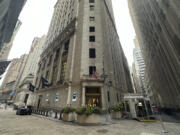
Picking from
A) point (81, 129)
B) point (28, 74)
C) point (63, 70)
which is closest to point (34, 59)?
point (28, 74)

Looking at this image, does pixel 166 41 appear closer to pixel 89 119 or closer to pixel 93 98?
pixel 89 119

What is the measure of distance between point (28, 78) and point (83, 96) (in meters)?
60.8

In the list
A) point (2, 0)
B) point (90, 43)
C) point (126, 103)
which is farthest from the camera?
point (90, 43)

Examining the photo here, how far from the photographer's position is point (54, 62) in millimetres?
30625

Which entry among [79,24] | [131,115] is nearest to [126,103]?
[131,115]

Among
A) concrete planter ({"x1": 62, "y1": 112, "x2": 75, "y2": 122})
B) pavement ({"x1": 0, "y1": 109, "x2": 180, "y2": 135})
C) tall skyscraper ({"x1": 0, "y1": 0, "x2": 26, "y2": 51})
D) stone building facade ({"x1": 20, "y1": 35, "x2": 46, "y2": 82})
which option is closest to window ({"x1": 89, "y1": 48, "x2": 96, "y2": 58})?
concrete planter ({"x1": 62, "y1": 112, "x2": 75, "y2": 122})

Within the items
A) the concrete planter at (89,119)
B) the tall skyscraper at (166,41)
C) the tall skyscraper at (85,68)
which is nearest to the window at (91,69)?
the tall skyscraper at (85,68)

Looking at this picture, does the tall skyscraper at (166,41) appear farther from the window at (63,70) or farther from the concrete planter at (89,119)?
the window at (63,70)

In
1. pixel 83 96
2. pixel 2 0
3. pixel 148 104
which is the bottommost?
pixel 148 104

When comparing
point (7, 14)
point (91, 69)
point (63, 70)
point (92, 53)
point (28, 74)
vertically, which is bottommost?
point (7, 14)

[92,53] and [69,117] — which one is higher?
[92,53]

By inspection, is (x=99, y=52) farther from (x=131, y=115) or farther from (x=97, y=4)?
(x=97, y=4)

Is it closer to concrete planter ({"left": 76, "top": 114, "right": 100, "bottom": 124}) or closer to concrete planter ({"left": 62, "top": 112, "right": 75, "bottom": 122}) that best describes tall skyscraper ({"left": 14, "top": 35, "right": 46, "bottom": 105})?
concrete planter ({"left": 62, "top": 112, "right": 75, "bottom": 122})

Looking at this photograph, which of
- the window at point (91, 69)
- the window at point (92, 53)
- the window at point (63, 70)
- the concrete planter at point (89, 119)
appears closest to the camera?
the concrete planter at point (89, 119)
